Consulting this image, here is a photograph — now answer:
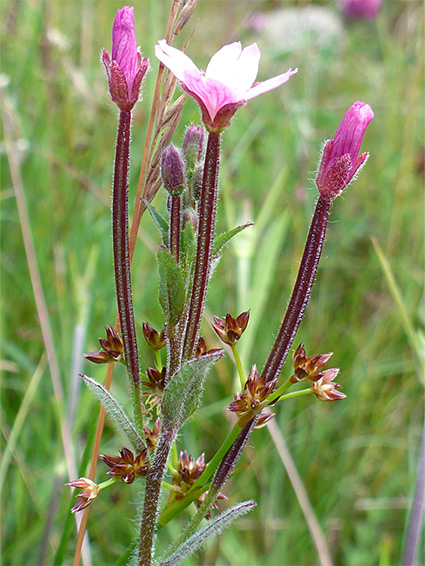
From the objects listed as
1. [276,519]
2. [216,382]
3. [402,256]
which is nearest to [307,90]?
[402,256]

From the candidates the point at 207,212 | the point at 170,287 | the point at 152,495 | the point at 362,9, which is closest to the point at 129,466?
the point at 152,495

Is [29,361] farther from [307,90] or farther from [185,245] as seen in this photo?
[307,90]

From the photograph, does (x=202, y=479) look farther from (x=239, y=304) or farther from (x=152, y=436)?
(x=239, y=304)

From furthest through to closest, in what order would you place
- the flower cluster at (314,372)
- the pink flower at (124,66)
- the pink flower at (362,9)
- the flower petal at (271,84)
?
1. the pink flower at (362,9)
2. the flower cluster at (314,372)
3. the pink flower at (124,66)
4. the flower petal at (271,84)

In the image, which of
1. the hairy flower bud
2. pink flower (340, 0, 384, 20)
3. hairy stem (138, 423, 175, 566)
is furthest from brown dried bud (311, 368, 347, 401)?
pink flower (340, 0, 384, 20)

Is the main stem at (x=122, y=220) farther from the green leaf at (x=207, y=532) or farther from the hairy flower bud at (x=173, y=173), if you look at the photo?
the green leaf at (x=207, y=532)

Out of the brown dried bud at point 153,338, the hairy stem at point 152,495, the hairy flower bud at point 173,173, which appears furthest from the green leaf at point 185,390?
the hairy flower bud at point 173,173
